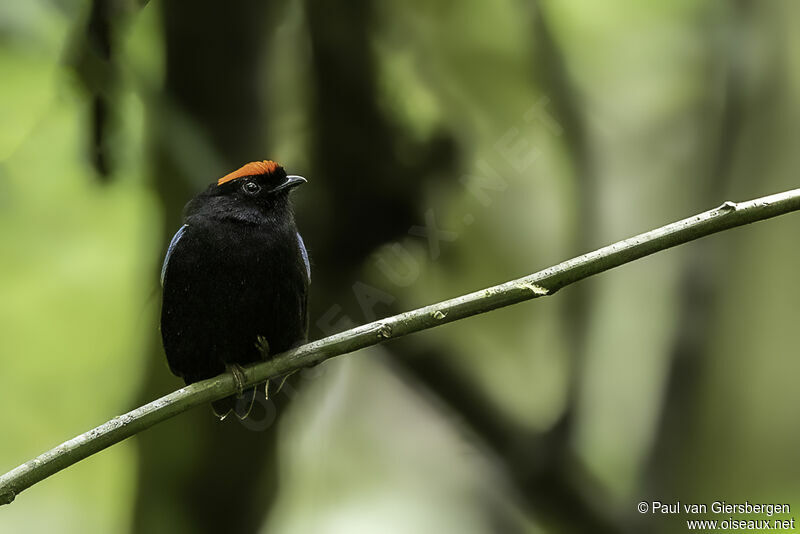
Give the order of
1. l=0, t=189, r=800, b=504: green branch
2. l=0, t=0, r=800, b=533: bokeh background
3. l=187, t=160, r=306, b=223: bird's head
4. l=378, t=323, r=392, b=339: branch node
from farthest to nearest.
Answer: l=0, t=0, r=800, b=533: bokeh background, l=187, t=160, r=306, b=223: bird's head, l=378, t=323, r=392, b=339: branch node, l=0, t=189, r=800, b=504: green branch

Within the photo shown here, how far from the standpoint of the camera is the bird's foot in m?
2.47

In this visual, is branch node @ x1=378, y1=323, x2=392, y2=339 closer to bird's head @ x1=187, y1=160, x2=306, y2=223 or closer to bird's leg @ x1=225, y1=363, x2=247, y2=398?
bird's leg @ x1=225, y1=363, x2=247, y2=398

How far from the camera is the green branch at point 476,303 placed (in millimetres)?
1736

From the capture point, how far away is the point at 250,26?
12.0ft

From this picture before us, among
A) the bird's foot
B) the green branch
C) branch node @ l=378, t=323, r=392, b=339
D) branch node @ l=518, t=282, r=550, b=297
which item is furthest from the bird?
branch node @ l=518, t=282, r=550, b=297

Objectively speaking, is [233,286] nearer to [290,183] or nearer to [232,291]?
[232,291]

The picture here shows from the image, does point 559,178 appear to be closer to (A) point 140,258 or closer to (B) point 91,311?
(A) point 140,258

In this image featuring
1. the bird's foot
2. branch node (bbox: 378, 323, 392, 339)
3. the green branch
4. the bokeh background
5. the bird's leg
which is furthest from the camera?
the bokeh background

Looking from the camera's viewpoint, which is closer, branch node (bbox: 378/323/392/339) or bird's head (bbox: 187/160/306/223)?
branch node (bbox: 378/323/392/339)

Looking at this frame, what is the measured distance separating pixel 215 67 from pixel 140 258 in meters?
0.93

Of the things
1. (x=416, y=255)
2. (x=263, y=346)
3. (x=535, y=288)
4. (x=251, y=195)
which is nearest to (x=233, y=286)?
(x=263, y=346)

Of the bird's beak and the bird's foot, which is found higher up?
the bird's beak

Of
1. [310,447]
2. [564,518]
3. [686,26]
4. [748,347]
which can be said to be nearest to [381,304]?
[310,447]

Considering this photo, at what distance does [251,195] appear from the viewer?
261 centimetres
